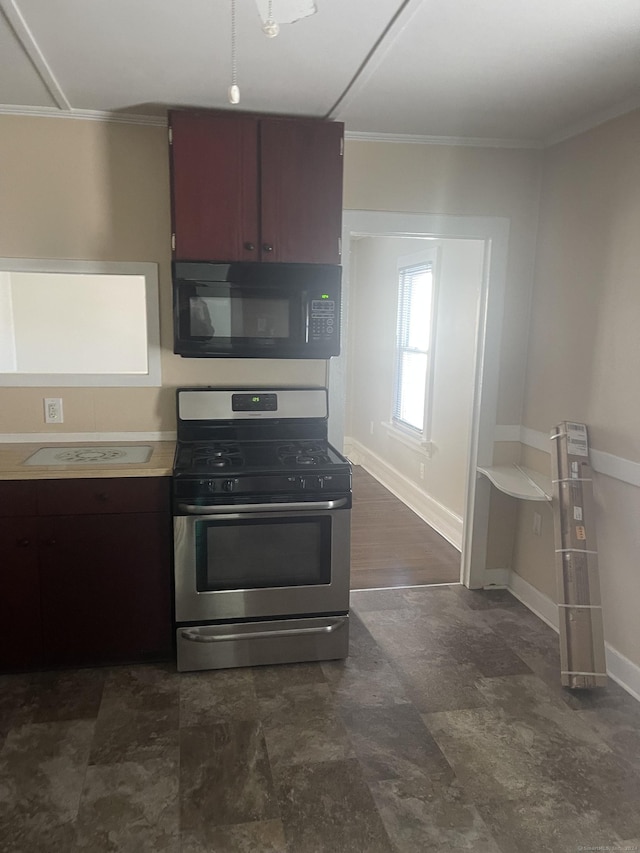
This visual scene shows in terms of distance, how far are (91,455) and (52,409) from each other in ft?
1.16

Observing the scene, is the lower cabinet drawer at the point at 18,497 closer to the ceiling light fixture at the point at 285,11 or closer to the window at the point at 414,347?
the ceiling light fixture at the point at 285,11

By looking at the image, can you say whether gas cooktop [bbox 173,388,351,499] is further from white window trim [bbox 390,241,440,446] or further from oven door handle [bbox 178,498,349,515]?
white window trim [bbox 390,241,440,446]

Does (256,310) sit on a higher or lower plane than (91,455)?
higher

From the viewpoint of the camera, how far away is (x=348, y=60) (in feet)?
7.04

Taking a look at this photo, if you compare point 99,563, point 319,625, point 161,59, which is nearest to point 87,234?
point 161,59

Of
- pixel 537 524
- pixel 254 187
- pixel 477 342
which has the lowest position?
pixel 537 524

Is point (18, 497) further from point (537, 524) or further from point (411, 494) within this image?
point (411, 494)

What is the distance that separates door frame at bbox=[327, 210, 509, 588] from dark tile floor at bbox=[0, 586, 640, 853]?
2.31 feet

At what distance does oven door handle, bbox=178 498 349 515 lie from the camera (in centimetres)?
250

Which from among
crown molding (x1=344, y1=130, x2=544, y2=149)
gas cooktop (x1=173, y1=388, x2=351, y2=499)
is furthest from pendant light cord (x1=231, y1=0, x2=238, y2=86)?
gas cooktop (x1=173, y1=388, x2=351, y2=499)

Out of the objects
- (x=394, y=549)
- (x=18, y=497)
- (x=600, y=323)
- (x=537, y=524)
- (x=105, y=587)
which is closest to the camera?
(x=18, y=497)

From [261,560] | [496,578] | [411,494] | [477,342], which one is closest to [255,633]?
[261,560]

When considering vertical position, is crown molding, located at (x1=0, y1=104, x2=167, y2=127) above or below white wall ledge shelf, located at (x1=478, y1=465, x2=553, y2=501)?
above

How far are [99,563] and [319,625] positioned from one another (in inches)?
37.4
